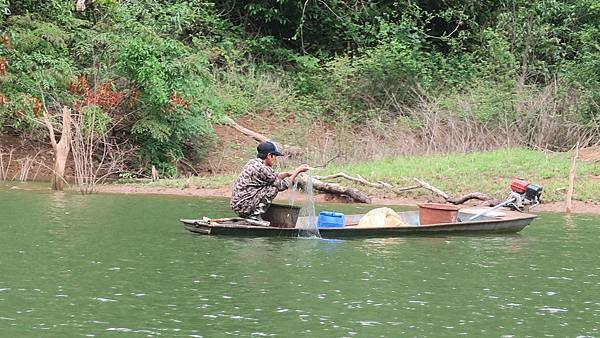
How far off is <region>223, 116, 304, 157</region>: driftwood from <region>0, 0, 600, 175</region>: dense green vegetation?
570mm

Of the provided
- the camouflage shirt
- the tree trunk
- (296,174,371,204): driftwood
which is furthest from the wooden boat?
the tree trunk

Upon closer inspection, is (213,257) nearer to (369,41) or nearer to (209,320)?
(209,320)

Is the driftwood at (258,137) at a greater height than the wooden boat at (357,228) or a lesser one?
greater

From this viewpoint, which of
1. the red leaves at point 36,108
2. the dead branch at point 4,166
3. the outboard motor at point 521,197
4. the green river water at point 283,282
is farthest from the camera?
the dead branch at point 4,166

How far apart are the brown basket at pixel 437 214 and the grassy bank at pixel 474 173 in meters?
3.60

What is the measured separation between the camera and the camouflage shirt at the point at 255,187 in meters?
13.0

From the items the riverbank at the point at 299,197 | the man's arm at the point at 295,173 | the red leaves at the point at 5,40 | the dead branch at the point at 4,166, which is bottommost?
the riverbank at the point at 299,197

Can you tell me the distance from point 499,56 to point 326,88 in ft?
15.2

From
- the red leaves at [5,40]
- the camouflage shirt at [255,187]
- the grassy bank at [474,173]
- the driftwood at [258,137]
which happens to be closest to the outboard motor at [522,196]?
the grassy bank at [474,173]

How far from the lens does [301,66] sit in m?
27.6

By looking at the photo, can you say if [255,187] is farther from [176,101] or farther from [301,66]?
[301,66]

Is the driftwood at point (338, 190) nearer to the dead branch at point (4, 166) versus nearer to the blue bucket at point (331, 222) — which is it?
the blue bucket at point (331, 222)

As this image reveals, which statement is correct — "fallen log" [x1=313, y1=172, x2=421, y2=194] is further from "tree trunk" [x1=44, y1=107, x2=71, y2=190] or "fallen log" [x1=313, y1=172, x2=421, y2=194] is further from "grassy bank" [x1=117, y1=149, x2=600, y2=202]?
"tree trunk" [x1=44, y1=107, x2=71, y2=190]

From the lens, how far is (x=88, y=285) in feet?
30.4
